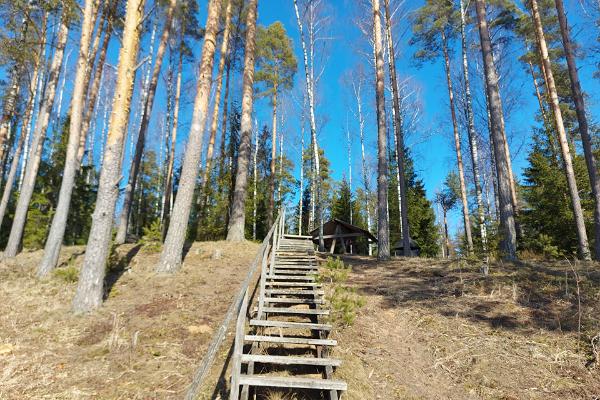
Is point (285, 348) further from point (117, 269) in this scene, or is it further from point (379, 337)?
point (117, 269)

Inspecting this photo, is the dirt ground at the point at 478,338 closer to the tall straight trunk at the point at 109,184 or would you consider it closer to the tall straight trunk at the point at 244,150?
the tall straight trunk at the point at 109,184

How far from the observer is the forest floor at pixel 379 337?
363 centimetres

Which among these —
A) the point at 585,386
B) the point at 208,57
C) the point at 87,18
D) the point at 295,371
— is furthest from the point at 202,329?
the point at 87,18

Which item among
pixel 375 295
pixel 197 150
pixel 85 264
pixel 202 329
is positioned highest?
pixel 197 150

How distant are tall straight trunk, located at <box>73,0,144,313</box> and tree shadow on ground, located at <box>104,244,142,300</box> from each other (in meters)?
0.65

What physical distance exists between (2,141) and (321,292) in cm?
1550

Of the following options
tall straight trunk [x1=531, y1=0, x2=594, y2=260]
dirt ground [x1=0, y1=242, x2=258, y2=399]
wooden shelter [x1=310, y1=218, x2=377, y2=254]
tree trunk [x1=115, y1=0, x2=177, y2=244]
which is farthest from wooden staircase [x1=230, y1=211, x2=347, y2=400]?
wooden shelter [x1=310, y1=218, x2=377, y2=254]

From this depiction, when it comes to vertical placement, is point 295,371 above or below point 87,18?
below

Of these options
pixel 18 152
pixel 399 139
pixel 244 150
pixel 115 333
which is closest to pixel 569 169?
pixel 399 139

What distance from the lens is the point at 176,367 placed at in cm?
393

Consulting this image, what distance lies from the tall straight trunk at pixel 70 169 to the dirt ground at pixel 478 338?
314 inches

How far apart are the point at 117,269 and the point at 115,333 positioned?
13.1 ft

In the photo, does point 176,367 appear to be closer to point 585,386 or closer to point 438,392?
point 438,392

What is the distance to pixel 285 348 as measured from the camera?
4.40 metres
